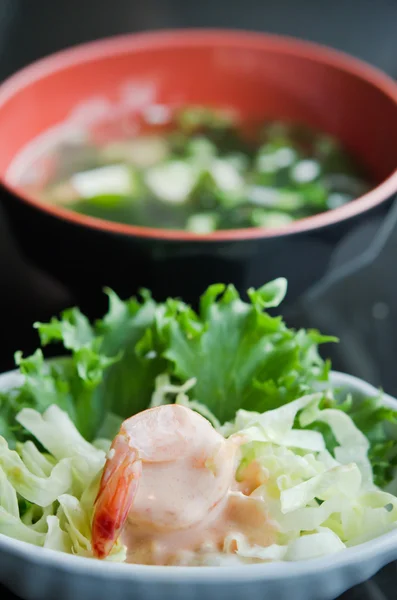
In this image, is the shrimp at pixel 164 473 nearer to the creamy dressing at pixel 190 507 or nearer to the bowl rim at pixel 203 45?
the creamy dressing at pixel 190 507

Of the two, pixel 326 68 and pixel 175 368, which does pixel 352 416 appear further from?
pixel 326 68

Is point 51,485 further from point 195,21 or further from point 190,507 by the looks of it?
point 195,21

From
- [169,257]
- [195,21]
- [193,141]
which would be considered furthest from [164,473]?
[195,21]

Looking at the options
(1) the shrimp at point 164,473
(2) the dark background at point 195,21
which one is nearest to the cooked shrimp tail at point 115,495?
(1) the shrimp at point 164,473

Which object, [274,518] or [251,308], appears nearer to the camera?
[274,518]

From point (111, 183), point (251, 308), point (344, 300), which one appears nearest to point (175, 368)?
point (251, 308)
